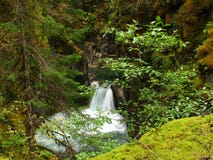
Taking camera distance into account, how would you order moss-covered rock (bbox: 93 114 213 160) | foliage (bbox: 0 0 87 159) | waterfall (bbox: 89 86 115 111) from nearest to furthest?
A: moss-covered rock (bbox: 93 114 213 160) → foliage (bbox: 0 0 87 159) → waterfall (bbox: 89 86 115 111)

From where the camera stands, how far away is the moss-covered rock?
5.94 ft

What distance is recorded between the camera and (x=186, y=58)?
7625 mm

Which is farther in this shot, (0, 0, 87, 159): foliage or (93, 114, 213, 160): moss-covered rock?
(0, 0, 87, 159): foliage

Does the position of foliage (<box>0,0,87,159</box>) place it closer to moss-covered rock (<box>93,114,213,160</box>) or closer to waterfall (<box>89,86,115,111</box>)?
moss-covered rock (<box>93,114,213,160</box>)

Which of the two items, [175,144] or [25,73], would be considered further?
[25,73]

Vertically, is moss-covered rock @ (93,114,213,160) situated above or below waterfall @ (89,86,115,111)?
above

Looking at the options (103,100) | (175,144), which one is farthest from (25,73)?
(103,100)

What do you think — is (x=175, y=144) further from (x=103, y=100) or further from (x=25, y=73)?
(x=103, y=100)

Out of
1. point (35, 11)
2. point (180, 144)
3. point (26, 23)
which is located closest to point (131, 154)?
point (180, 144)

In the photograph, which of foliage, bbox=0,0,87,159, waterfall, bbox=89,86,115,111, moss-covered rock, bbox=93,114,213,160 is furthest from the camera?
waterfall, bbox=89,86,115,111

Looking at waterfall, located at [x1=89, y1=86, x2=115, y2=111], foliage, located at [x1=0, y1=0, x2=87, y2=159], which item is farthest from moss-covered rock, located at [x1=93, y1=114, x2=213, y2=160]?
waterfall, located at [x1=89, y1=86, x2=115, y2=111]

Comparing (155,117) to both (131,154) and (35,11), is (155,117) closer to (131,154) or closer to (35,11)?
(131,154)

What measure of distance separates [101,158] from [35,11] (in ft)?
15.3

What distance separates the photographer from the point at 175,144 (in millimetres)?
1920
